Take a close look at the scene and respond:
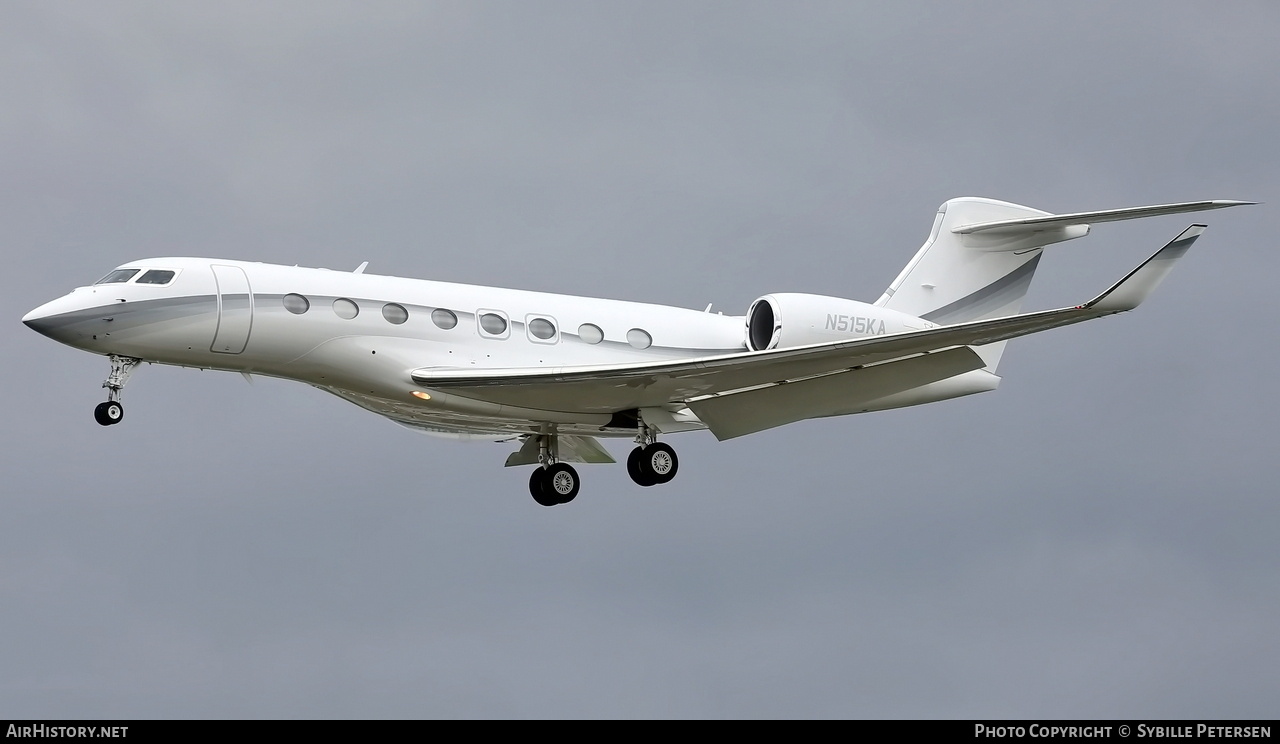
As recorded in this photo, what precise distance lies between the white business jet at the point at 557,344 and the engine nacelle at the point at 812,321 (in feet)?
0.09

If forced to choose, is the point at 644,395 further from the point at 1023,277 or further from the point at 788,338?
the point at 1023,277

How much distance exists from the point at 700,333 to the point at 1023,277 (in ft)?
17.9

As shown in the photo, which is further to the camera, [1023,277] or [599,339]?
[1023,277]

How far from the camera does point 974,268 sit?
25.8 metres

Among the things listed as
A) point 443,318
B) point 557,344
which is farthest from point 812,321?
point 443,318

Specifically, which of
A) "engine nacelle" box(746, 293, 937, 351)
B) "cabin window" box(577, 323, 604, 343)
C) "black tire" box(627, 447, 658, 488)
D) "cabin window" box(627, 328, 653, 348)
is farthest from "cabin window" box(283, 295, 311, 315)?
"engine nacelle" box(746, 293, 937, 351)

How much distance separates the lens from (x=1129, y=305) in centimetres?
1909

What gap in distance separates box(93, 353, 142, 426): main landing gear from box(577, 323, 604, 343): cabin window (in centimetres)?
615

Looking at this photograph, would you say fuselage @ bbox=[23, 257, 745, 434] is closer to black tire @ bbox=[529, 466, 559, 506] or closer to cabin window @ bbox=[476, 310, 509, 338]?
cabin window @ bbox=[476, 310, 509, 338]

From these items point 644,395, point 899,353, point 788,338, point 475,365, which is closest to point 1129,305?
point 899,353

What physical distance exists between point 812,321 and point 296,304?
7225 millimetres

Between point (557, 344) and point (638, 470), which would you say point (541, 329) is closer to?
point (557, 344)

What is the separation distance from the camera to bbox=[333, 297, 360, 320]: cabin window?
2167 centimetres

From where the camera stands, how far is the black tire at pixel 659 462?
75.6 feet
